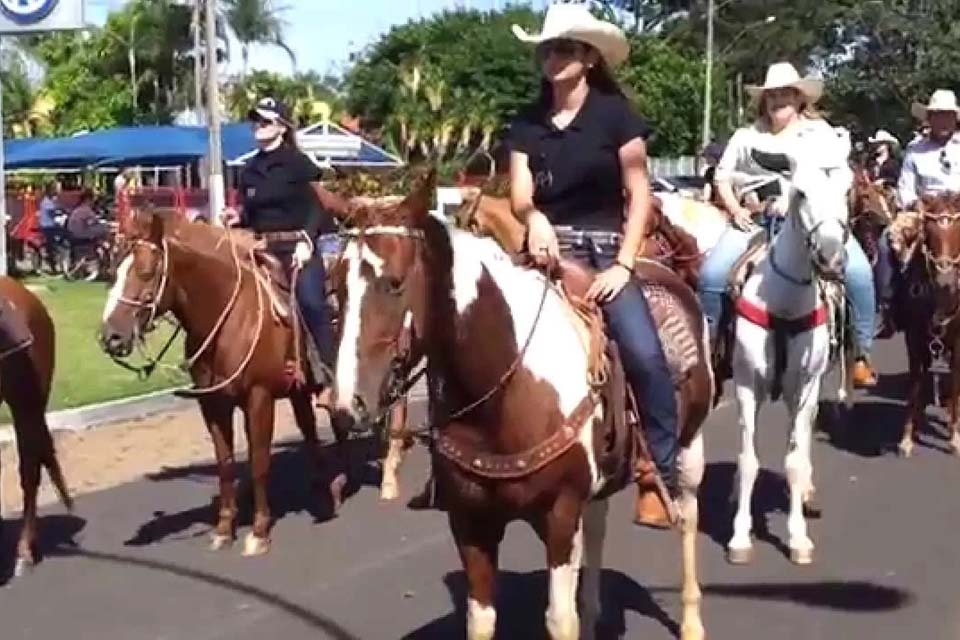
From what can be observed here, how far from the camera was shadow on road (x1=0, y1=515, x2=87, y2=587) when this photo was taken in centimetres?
1017

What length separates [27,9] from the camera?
1750 centimetres

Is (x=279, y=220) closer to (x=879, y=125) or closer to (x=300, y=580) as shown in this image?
(x=300, y=580)

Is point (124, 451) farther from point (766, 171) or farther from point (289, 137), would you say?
point (766, 171)

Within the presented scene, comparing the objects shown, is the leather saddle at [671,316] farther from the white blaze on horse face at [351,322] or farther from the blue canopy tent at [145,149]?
the blue canopy tent at [145,149]

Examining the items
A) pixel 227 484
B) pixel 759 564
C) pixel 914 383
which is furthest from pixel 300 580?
pixel 914 383

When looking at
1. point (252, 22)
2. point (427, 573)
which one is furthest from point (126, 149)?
point (427, 573)

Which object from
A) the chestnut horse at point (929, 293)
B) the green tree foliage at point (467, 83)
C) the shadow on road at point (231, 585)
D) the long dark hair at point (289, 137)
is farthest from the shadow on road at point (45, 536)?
the green tree foliage at point (467, 83)

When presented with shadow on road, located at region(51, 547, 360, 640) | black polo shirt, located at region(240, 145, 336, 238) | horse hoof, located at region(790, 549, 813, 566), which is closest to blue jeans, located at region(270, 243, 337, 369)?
black polo shirt, located at region(240, 145, 336, 238)

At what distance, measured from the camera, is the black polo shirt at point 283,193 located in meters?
11.2

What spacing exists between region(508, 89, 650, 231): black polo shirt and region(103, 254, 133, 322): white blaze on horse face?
3493 mm

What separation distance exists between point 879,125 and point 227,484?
38.5 m

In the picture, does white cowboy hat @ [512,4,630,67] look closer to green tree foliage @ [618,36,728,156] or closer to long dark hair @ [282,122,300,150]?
long dark hair @ [282,122,300,150]

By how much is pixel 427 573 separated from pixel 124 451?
521cm

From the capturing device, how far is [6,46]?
65250 millimetres
